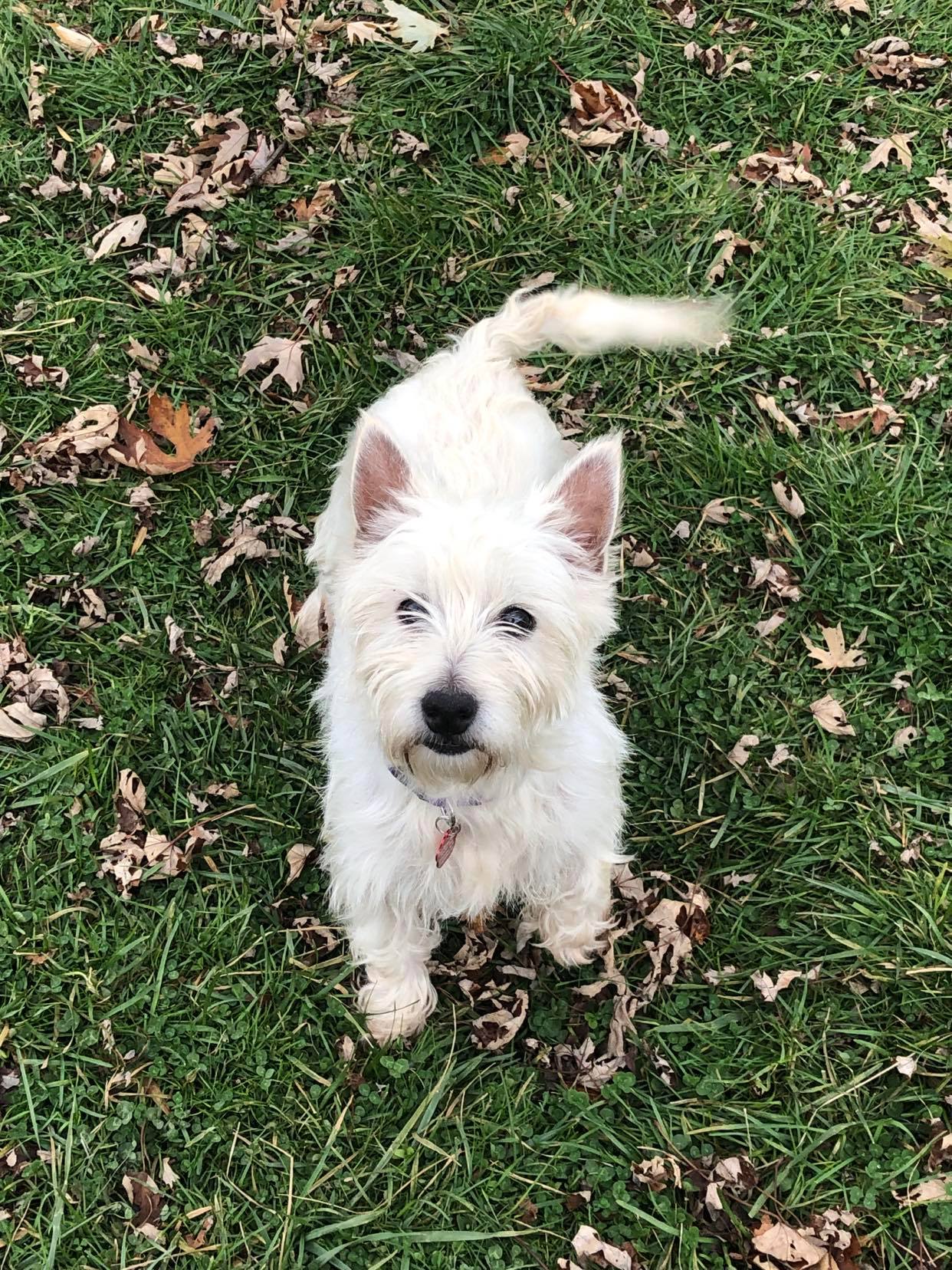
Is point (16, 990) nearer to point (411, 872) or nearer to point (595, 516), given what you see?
point (411, 872)

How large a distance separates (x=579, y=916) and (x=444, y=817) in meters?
0.88

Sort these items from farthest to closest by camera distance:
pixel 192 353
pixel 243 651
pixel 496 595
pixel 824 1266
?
pixel 192 353, pixel 243 651, pixel 824 1266, pixel 496 595

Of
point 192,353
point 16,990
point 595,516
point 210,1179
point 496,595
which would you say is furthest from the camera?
point 192,353

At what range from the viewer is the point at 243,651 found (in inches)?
181

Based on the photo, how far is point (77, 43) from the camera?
585cm

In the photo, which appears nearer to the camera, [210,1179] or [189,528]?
[210,1179]

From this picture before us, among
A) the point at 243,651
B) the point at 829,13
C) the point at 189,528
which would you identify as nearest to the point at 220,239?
the point at 189,528

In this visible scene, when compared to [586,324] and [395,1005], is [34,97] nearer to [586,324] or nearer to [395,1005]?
[586,324]

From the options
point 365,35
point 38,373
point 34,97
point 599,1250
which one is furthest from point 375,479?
point 34,97

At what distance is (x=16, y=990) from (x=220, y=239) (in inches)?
160

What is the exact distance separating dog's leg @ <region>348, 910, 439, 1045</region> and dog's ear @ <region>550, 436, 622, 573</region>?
1688mm

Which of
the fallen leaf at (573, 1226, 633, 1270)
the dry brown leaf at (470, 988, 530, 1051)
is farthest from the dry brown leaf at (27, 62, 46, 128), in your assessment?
the fallen leaf at (573, 1226, 633, 1270)

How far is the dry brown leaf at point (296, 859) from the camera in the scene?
4133mm

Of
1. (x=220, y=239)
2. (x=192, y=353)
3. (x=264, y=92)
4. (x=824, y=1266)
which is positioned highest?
(x=264, y=92)
